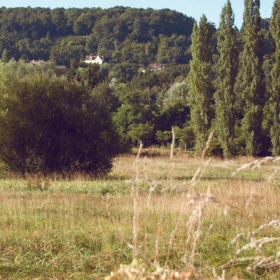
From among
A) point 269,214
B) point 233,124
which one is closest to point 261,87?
point 233,124

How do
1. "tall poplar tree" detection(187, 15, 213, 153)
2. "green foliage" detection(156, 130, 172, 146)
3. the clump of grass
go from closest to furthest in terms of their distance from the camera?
the clump of grass < "tall poplar tree" detection(187, 15, 213, 153) < "green foliage" detection(156, 130, 172, 146)

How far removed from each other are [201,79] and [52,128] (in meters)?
17.2

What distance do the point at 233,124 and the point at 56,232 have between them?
91.0 ft

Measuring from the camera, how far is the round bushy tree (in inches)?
668

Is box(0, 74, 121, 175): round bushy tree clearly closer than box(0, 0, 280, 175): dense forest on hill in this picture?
Yes

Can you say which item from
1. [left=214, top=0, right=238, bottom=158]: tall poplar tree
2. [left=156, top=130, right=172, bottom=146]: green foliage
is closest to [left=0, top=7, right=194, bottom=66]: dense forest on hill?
[left=156, top=130, right=172, bottom=146]: green foliage

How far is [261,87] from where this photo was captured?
31781mm

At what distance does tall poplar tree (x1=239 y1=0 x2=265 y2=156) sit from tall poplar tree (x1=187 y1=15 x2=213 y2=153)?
2.78 m

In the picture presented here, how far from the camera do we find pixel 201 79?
31.8 m

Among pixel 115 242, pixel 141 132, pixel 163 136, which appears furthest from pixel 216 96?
pixel 115 242

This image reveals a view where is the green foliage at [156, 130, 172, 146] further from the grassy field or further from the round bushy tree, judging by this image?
the grassy field

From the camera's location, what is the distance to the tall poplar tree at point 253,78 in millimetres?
31391

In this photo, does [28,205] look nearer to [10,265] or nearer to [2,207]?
[2,207]

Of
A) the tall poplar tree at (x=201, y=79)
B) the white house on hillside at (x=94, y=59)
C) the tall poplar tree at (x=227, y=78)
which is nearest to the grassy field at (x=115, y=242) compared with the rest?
the tall poplar tree at (x=227, y=78)
